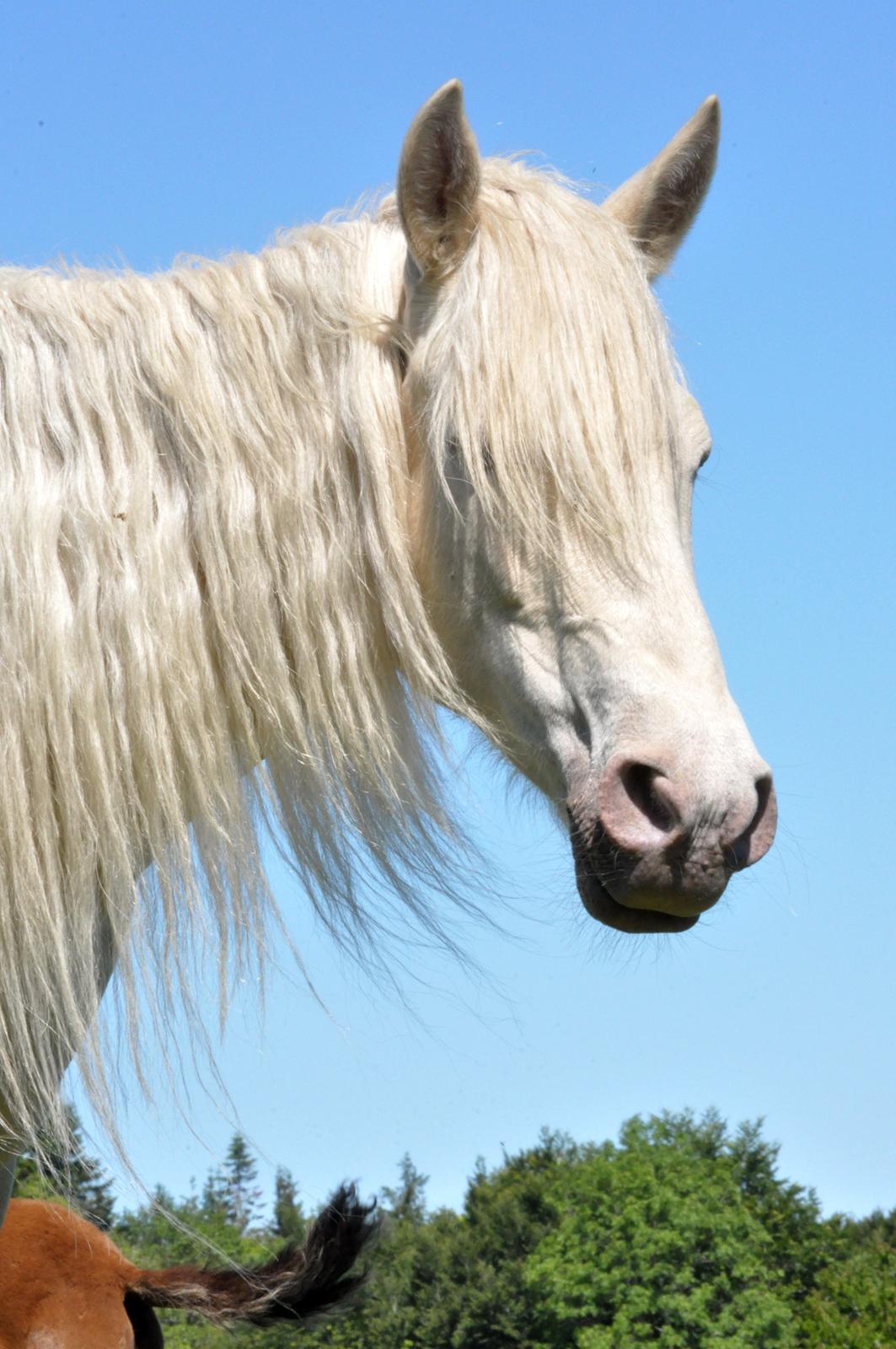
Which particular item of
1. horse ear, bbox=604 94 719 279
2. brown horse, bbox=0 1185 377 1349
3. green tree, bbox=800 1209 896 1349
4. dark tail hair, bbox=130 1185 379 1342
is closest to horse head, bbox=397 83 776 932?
horse ear, bbox=604 94 719 279

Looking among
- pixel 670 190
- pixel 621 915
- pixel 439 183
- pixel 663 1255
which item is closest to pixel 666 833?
pixel 621 915

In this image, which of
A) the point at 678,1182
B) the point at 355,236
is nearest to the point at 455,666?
the point at 355,236

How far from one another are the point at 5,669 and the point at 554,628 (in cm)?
76

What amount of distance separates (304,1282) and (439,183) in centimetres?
481

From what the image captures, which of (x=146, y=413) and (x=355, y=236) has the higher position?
(x=355, y=236)

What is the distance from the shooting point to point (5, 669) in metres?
1.90

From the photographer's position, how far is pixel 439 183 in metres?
2.12

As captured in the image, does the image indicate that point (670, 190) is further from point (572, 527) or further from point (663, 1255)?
point (663, 1255)

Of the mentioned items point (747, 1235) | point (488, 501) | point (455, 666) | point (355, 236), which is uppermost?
point (747, 1235)

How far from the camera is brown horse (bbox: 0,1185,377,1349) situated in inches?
224

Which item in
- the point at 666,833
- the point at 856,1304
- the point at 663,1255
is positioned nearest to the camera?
the point at 666,833

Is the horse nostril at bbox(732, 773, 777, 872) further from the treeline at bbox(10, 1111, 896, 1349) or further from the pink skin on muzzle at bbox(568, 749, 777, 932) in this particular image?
the treeline at bbox(10, 1111, 896, 1349)

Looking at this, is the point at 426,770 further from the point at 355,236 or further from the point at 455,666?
the point at 355,236

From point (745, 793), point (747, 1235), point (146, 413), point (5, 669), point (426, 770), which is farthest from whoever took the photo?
point (747, 1235)
